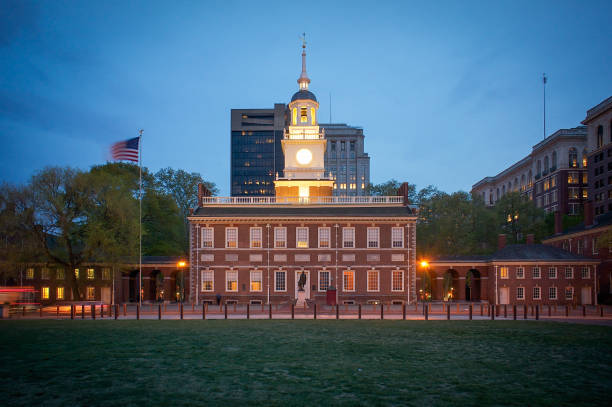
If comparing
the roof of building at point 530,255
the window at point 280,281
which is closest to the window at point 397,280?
the roof of building at point 530,255

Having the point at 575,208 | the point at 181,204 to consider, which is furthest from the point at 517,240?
the point at 181,204

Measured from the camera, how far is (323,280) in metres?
43.3

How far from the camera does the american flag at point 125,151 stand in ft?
110

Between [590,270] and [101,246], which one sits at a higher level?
[101,246]

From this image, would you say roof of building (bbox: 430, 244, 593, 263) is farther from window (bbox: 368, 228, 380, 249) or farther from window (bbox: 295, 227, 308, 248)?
window (bbox: 295, 227, 308, 248)

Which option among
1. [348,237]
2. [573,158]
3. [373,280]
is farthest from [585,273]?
[573,158]

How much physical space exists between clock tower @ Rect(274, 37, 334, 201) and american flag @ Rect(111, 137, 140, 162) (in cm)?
2138

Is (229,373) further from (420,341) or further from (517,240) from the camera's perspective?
(517,240)

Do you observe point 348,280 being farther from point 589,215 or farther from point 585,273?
point 589,215

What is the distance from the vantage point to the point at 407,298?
42.8m

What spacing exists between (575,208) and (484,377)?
9561cm

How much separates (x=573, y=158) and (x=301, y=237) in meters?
75.4

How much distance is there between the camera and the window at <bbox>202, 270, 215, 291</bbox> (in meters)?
43.5

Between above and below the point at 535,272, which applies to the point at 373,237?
above
